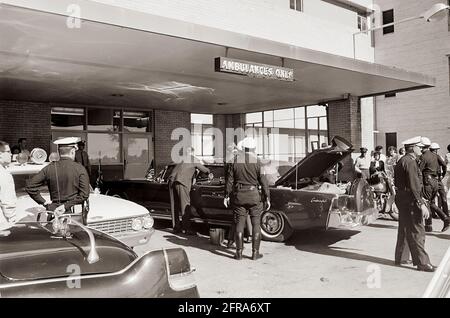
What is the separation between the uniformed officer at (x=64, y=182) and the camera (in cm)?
532

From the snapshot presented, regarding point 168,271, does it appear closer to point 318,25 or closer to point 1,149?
point 1,149

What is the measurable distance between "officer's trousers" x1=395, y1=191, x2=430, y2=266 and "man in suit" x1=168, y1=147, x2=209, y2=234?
161 inches

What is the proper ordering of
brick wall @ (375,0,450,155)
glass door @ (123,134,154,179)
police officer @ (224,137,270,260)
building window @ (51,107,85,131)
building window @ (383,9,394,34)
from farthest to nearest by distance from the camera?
building window @ (383,9,394,34) < brick wall @ (375,0,450,155) < glass door @ (123,134,154,179) < building window @ (51,107,85,131) < police officer @ (224,137,270,260)

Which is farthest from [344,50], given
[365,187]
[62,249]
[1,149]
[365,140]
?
[62,249]

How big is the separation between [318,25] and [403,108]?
826 cm

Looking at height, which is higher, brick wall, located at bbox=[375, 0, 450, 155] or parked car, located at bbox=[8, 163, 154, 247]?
brick wall, located at bbox=[375, 0, 450, 155]

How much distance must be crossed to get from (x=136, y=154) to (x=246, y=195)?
1149cm

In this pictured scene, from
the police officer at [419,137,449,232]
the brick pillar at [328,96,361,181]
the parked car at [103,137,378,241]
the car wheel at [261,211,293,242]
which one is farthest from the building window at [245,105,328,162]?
the car wheel at [261,211,293,242]

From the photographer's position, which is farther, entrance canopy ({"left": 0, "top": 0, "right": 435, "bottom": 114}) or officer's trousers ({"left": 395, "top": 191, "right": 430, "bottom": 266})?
entrance canopy ({"left": 0, "top": 0, "right": 435, "bottom": 114})

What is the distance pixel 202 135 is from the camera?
19688 millimetres

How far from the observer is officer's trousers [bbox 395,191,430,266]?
5836 millimetres

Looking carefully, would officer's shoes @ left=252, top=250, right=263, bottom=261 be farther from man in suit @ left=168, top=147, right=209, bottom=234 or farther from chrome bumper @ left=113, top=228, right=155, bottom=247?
man in suit @ left=168, top=147, right=209, bottom=234

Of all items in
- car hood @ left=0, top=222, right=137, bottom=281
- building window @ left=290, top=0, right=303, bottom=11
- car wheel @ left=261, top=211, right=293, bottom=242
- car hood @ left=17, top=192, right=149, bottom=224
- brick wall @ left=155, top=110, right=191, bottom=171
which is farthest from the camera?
building window @ left=290, top=0, right=303, bottom=11

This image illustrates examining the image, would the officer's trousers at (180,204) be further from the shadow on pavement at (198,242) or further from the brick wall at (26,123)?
the brick wall at (26,123)
